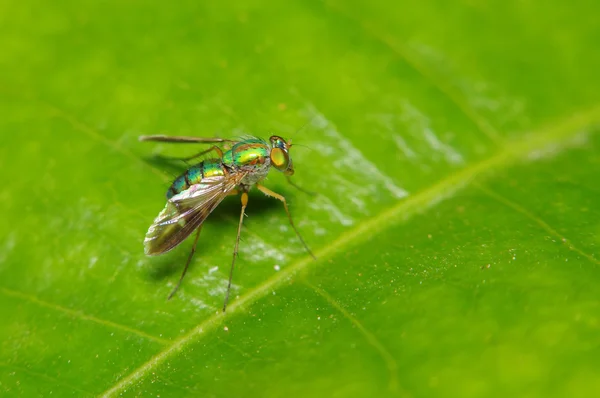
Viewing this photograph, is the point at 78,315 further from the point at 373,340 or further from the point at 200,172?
the point at 373,340

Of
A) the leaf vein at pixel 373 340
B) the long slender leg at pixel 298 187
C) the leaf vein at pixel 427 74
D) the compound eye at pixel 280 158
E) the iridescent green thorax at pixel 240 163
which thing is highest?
the leaf vein at pixel 427 74

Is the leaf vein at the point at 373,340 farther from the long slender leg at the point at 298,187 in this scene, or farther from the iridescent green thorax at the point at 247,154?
the iridescent green thorax at the point at 247,154

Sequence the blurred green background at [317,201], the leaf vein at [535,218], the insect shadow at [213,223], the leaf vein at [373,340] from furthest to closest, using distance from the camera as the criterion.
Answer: the insect shadow at [213,223]
the leaf vein at [535,218]
the blurred green background at [317,201]
the leaf vein at [373,340]

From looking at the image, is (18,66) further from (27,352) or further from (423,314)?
(423,314)

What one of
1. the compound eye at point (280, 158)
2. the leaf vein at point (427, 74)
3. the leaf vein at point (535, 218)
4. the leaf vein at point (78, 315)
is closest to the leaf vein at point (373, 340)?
the leaf vein at point (78, 315)

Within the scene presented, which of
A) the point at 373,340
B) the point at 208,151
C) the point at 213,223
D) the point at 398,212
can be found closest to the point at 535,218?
the point at 398,212

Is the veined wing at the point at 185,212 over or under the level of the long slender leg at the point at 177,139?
under

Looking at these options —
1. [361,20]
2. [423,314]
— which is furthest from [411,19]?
[423,314]
